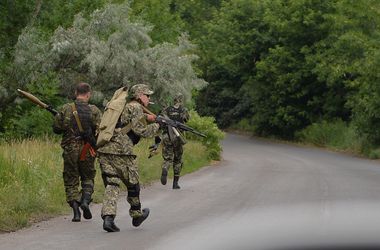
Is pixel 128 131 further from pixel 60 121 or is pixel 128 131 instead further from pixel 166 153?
pixel 166 153

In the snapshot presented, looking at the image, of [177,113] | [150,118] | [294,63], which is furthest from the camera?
[294,63]

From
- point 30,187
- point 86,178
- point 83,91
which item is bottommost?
point 30,187

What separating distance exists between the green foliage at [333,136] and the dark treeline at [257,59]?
595mm

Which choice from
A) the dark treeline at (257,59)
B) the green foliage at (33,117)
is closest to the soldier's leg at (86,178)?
the dark treeline at (257,59)

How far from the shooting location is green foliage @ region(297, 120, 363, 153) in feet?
123

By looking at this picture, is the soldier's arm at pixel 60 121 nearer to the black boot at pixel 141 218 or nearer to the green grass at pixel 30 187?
the green grass at pixel 30 187

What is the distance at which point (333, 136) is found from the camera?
41656 millimetres

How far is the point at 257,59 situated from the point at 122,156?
45.3 m

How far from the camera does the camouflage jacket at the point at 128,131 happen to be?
31.6ft

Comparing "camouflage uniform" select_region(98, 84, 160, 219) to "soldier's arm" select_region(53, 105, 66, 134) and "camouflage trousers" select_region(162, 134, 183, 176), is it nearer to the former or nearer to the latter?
"soldier's arm" select_region(53, 105, 66, 134)

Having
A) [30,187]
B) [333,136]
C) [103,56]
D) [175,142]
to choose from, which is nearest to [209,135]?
[103,56]

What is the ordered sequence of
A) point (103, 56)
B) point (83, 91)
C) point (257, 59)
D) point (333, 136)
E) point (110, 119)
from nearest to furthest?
point (110, 119)
point (83, 91)
point (103, 56)
point (333, 136)
point (257, 59)

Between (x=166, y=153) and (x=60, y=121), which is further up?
(x=60, y=121)

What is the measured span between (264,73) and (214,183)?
32.2 meters
